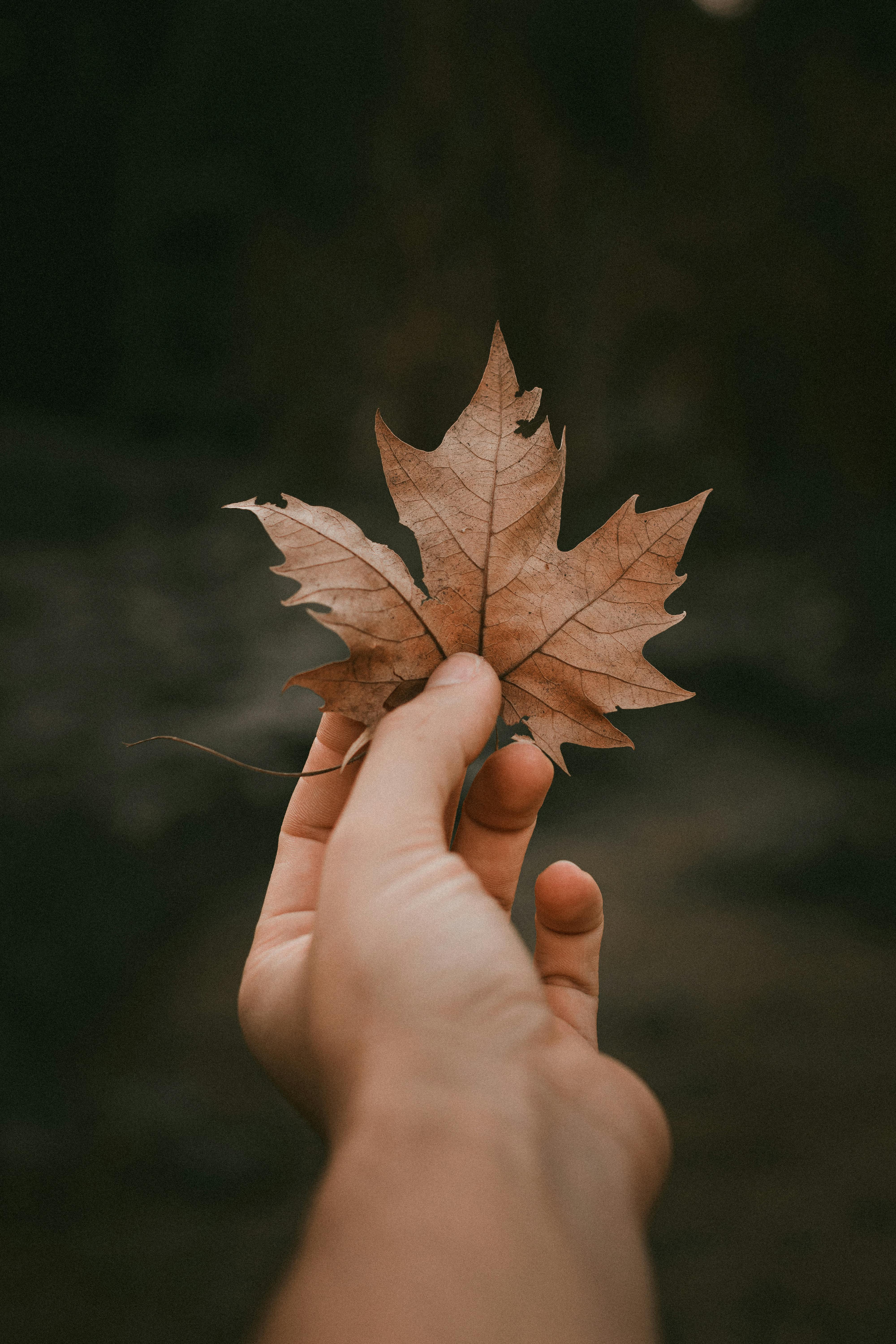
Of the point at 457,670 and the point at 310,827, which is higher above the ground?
the point at 457,670

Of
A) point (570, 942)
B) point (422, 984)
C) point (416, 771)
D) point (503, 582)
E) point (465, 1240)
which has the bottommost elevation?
point (570, 942)

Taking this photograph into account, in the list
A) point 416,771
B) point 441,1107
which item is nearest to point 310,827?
point 416,771

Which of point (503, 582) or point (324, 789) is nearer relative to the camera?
point (503, 582)

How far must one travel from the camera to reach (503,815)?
89 cm

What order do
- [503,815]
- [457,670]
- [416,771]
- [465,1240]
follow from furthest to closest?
1. [503,815]
2. [457,670]
3. [416,771]
4. [465,1240]

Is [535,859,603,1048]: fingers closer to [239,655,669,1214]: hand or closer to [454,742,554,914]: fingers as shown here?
[454,742,554,914]: fingers

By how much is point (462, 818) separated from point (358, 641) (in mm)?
363

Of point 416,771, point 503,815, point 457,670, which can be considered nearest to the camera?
point 416,771

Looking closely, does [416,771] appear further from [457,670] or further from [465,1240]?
[465,1240]

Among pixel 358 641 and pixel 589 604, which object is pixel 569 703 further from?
pixel 358 641

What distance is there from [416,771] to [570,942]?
0.49 meters

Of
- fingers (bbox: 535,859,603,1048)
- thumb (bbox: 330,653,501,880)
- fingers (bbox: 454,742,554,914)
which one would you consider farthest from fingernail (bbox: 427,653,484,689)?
fingers (bbox: 535,859,603,1048)

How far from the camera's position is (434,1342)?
382 mm

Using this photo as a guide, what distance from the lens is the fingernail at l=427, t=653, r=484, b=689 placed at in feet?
2.33
